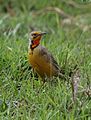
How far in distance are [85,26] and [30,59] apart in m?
4.40

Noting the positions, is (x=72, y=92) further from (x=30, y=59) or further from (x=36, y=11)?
(x=36, y=11)

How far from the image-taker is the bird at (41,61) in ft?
22.5

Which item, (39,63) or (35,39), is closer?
(39,63)

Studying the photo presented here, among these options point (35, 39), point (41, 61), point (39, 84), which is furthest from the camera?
point (35, 39)

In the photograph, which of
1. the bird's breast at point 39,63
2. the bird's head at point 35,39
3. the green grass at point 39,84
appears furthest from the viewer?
the bird's head at point 35,39

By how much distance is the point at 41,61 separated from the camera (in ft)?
22.5

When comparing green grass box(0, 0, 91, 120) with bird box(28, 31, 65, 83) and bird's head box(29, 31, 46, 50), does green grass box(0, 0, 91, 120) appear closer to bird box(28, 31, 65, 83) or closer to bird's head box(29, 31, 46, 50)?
bird box(28, 31, 65, 83)

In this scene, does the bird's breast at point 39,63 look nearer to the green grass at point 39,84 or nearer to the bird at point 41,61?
the bird at point 41,61

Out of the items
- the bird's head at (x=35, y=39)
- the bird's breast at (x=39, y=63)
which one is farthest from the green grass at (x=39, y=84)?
the bird's head at (x=35, y=39)

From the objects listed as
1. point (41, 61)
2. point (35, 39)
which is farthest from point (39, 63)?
point (35, 39)

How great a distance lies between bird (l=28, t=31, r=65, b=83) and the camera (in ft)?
22.5

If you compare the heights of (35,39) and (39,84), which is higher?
(35,39)

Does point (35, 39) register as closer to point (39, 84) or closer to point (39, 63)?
point (39, 63)

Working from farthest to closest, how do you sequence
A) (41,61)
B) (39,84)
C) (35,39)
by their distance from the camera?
(35,39)
(41,61)
(39,84)
